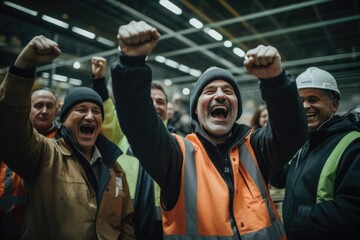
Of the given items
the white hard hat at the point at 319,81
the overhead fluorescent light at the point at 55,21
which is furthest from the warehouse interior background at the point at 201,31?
the white hard hat at the point at 319,81

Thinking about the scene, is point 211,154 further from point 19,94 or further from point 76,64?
point 76,64

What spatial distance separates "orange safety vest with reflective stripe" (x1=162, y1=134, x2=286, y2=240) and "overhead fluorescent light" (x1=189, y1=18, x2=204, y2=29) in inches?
251

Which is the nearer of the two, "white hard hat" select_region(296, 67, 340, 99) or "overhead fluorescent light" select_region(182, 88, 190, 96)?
"white hard hat" select_region(296, 67, 340, 99)

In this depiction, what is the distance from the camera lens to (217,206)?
1288 millimetres

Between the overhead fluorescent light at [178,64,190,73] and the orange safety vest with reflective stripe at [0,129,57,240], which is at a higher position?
the overhead fluorescent light at [178,64,190,73]

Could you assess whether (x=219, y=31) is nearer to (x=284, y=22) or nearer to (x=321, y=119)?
(x=284, y=22)

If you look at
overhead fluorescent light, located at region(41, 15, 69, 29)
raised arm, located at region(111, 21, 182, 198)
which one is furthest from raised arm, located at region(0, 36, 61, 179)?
overhead fluorescent light, located at region(41, 15, 69, 29)

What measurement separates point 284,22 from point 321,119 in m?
6.48

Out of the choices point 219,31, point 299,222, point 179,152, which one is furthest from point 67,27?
point 299,222

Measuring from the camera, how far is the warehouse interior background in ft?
19.2

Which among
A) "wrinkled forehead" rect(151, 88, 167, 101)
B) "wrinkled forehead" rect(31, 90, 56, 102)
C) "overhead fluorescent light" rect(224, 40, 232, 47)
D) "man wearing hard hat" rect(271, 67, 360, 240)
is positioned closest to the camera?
"man wearing hard hat" rect(271, 67, 360, 240)

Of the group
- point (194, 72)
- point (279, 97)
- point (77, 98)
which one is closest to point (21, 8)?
point (77, 98)

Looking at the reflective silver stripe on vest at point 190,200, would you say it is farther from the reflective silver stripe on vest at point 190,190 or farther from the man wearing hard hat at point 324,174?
the man wearing hard hat at point 324,174

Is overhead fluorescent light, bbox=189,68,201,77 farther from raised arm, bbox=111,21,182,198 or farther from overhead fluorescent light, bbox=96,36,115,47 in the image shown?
raised arm, bbox=111,21,182,198
